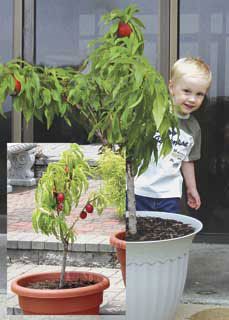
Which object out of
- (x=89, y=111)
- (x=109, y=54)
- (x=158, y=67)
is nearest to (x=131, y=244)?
(x=89, y=111)

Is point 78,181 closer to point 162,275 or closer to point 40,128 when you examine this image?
point 162,275

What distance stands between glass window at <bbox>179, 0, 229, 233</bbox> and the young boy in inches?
84.4

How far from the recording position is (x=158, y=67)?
5902 mm

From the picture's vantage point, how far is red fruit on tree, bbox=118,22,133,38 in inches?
127

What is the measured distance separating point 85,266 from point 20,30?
11.1ft

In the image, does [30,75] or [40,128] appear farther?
[40,128]

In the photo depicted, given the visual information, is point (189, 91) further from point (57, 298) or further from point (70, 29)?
point (70, 29)

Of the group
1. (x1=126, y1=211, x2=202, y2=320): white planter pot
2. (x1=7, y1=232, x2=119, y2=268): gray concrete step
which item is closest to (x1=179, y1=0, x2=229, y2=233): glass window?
(x1=126, y1=211, x2=202, y2=320): white planter pot

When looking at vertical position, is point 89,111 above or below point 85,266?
above

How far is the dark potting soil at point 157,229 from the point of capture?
3.44m

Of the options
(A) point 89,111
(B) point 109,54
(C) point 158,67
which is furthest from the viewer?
(C) point 158,67

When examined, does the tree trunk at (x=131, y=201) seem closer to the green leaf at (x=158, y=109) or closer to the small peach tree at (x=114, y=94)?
the small peach tree at (x=114, y=94)

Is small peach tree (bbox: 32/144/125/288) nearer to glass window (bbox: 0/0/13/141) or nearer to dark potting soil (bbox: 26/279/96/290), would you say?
Result: dark potting soil (bbox: 26/279/96/290)

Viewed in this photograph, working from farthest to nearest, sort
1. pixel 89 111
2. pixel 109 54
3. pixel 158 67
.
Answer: pixel 158 67, pixel 89 111, pixel 109 54
